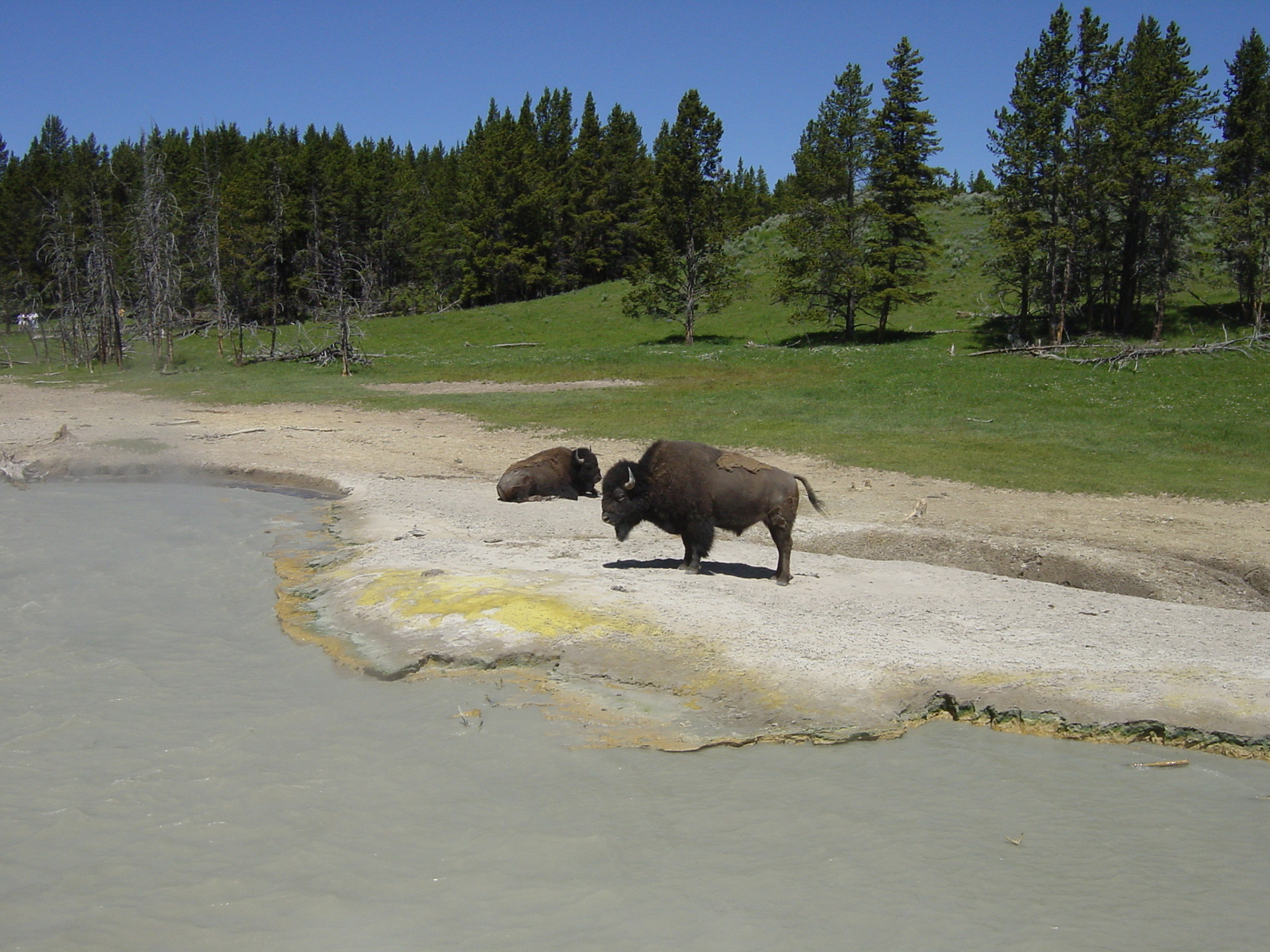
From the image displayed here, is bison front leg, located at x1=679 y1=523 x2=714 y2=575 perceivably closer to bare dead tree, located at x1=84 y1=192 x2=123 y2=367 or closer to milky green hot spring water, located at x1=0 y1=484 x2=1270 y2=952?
milky green hot spring water, located at x1=0 y1=484 x2=1270 y2=952

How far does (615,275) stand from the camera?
8375 cm

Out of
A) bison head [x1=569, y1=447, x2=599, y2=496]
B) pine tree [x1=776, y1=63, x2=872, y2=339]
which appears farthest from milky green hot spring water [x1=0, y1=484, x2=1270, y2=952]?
pine tree [x1=776, y1=63, x2=872, y2=339]

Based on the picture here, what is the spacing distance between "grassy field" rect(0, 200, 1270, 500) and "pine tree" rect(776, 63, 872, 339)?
236cm

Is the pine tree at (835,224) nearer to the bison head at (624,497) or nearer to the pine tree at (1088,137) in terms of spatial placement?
the pine tree at (1088,137)

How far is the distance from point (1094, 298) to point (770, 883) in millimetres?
46402

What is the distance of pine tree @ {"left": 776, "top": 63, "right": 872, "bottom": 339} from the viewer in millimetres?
46000

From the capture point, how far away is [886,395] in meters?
30.6

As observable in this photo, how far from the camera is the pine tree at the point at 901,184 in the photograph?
4444 cm

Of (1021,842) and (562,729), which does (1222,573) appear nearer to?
(1021,842)

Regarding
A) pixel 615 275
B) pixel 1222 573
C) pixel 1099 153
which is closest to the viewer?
pixel 1222 573

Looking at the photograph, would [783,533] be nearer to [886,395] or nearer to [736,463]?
[736,463]

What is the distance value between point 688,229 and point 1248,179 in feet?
83.5

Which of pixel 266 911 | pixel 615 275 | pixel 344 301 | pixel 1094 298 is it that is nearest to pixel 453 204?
pixel 615 275

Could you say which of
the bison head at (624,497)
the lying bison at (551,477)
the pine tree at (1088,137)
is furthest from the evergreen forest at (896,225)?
the bison head at (624,497)
